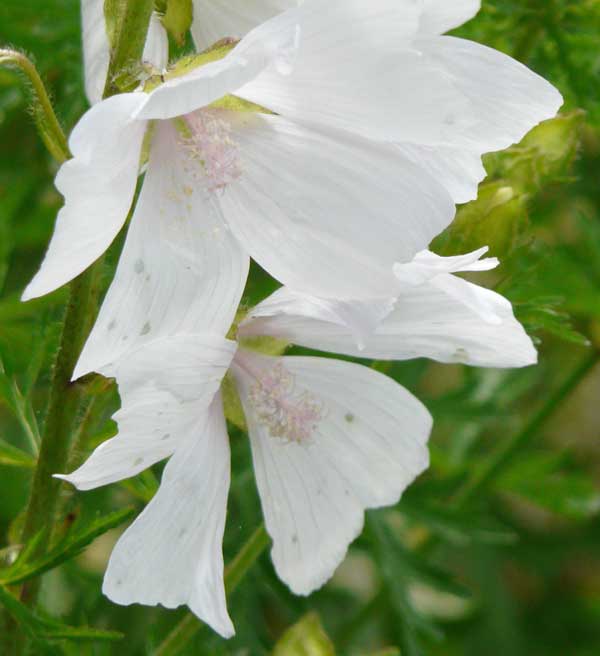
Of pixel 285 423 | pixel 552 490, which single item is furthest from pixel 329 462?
pixel 552 490

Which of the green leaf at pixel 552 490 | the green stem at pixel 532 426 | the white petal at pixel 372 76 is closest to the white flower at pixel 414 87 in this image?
the white petal at pixel 372 76

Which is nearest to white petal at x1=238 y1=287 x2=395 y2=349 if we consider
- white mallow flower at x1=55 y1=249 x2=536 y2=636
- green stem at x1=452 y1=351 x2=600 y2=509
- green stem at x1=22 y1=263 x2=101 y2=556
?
white mallow flower at x1=55 y1=249 x2=536 y2=636

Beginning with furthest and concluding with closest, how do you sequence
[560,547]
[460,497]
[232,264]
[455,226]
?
[560,547], [460,497], [455,226], [232,264]

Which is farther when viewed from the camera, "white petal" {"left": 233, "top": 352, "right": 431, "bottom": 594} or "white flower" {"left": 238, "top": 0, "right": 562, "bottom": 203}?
"white petal" {"left": 233, "top": 352, "right": 431, "bottom": 594}

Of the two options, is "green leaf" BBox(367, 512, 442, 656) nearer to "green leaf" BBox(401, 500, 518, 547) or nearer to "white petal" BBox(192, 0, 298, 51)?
"green leaf" BBox(401, 500, 518, 547)

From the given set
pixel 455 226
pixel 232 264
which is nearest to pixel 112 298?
pixel 232 264

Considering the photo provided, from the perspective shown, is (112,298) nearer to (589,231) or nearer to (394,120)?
(394,120)

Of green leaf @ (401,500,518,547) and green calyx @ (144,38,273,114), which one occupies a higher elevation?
green calyx @ (144,38,273,114)

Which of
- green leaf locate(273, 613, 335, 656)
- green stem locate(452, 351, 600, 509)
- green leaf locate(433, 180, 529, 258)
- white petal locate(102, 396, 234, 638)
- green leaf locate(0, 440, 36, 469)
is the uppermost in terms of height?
green leaf locate(433, 180, 529, 258)
